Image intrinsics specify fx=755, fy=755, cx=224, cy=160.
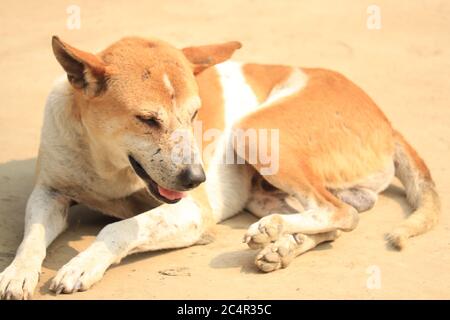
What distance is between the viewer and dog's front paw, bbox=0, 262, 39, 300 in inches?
138

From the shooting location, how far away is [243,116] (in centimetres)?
483

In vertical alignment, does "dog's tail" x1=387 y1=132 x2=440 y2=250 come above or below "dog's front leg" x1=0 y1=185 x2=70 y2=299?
below

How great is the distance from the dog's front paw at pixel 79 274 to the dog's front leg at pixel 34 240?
12cm

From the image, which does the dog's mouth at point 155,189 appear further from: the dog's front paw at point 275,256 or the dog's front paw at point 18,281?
the dog's front paw at point 18,281

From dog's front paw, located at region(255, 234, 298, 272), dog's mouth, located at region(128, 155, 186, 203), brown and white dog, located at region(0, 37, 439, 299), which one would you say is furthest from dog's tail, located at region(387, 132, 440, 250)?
dog's mouth, located at region(128, 155, 186, 203)

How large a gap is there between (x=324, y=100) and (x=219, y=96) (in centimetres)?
70

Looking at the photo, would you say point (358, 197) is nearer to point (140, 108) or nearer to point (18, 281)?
point (140, 108)

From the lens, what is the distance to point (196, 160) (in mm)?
3789

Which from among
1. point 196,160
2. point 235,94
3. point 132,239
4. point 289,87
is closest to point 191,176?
point 196,160

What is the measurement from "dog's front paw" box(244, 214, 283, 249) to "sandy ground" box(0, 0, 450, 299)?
125 millimetres

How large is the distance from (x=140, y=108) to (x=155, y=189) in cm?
43

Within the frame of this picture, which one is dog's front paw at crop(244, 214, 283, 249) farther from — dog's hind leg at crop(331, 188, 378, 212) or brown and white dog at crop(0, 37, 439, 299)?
dog's hind leg at crop(331, 188, 378, 212)

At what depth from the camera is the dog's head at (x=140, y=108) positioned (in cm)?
378

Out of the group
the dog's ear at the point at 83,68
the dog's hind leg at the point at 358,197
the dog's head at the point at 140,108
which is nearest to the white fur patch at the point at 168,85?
the dog's head at the point at 140,108
